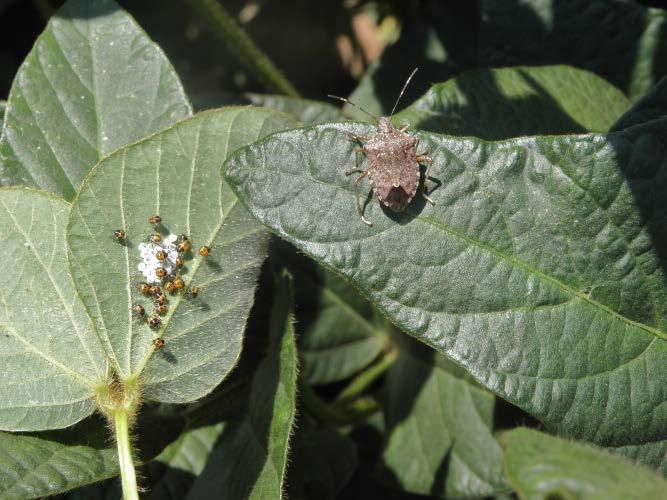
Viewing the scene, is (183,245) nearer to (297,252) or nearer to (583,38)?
(297,252)

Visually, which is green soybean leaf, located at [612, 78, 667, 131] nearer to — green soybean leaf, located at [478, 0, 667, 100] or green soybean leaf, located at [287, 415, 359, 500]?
green soybean leaf, located at [478, 0, 667, 100]

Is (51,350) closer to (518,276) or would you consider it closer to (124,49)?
(124,49)

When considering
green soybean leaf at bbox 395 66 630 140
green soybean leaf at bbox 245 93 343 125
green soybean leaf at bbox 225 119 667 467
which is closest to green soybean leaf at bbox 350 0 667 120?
green soybean leaf at bbox 245 93 343 125

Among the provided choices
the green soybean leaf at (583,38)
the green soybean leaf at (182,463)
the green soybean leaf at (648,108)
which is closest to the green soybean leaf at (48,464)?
the green soybean leaf at (182,463)

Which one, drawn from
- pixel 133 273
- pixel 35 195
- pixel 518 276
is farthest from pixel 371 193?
pixel 35 195

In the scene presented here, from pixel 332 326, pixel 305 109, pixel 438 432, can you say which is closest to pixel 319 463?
pixel 438 432
